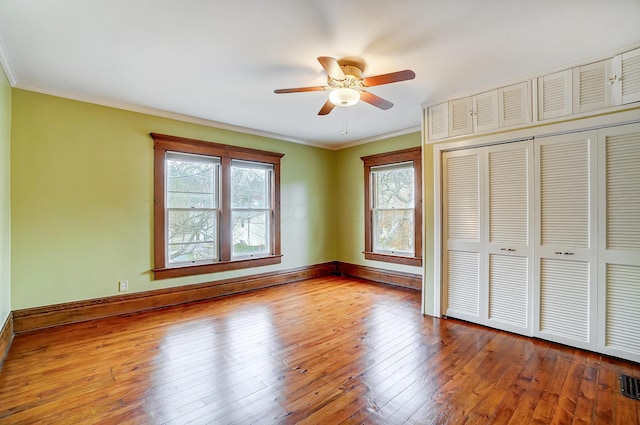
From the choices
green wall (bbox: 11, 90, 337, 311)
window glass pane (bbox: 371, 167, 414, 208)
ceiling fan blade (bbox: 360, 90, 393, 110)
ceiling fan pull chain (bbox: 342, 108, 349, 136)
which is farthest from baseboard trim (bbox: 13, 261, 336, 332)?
ceiling fan blade (bbox: 360, 90, 393, 110)

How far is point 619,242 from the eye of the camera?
258 cm

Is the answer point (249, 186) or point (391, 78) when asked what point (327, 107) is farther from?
point (249, 186)

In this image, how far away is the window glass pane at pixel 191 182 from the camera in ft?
13.8

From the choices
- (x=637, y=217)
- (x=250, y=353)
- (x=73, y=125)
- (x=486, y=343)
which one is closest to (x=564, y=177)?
(x=637, y=217)

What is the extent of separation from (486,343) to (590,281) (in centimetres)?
107

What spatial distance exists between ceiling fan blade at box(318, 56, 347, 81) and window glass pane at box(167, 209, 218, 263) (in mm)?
2915

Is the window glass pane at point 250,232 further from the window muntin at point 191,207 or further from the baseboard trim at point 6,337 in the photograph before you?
the baseboard trim at point 6,337

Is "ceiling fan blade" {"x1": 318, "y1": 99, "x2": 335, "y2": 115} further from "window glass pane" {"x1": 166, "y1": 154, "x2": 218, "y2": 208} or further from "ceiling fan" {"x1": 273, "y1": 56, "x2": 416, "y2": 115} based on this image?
"window glass pane" {"x1": 166, "y1": 154, "x2": 218, "y2": 208}

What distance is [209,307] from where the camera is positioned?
4.04 m

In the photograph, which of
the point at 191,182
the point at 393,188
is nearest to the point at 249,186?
the point at 191,182

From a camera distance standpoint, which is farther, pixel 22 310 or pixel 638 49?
pixel 22 310

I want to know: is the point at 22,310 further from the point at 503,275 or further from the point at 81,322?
the point at 503,275

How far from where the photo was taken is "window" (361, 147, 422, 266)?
4957 millimetres

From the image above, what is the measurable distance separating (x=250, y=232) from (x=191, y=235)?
3.24 ft
